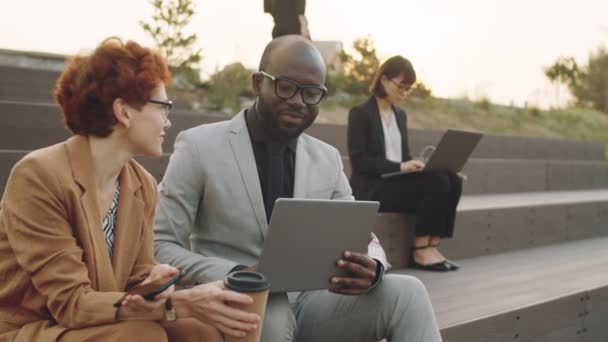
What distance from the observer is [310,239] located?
1.57m

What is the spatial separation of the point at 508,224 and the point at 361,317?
A: 2.77 meters

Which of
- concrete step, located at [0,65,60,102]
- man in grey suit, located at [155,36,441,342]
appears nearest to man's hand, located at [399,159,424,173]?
man in grey suit, located at [155,36,441,342]

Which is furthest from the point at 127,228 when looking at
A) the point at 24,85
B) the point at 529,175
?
the point at 529,175

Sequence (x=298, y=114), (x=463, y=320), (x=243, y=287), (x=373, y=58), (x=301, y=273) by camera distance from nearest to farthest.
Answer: (x=243, y=287)
(x=301, y=273)
(x=298, y=114)
(x=463, y=320)
(x=373, y=58)

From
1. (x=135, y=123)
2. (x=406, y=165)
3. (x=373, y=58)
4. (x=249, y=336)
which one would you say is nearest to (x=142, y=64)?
(x=135, y=123)

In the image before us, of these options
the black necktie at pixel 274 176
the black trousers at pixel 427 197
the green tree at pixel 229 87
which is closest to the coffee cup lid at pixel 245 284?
the black necktie at pixel 274 176

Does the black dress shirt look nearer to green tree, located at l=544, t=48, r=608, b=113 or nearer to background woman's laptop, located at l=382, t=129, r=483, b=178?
background woman's laptop, located at l=382, t=129, r=483, b=178

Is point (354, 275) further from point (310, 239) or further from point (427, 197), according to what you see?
point (427, 197)

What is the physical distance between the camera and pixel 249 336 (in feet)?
4.54

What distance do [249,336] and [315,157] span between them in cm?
71

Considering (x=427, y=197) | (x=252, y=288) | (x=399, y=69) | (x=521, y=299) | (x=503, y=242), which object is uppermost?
(x=399, y=69)

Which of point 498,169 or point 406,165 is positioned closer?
point 406,165

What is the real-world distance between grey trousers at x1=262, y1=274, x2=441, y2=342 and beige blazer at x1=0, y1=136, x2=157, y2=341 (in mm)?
401

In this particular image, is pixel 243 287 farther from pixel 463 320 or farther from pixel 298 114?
pixel 463 320
